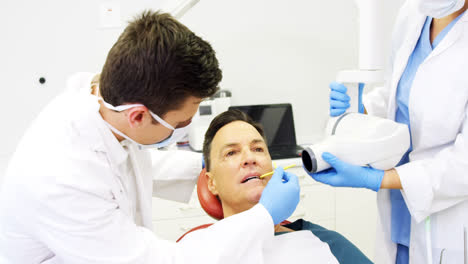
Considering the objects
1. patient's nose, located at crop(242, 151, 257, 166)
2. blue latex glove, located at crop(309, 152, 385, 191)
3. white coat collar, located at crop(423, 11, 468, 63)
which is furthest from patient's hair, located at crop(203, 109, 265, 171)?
white coat collar, located at crop(423, 11, 468, 63)

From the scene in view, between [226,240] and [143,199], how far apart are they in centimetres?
36

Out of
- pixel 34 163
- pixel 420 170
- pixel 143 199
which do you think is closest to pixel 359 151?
pixel 420 170

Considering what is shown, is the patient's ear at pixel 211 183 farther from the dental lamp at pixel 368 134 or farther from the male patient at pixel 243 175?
the dental lamp at pixel 368 134

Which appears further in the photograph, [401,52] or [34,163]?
[401,52]

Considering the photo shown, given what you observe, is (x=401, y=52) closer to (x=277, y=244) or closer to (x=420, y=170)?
(x=420, y=170)

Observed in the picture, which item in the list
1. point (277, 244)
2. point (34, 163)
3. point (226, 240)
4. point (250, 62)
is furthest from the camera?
point (250, 62)

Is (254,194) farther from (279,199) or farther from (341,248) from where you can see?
(341,248)

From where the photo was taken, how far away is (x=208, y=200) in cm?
153

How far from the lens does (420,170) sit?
1.24 meters

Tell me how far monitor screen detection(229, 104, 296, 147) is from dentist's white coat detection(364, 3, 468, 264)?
1238 mm

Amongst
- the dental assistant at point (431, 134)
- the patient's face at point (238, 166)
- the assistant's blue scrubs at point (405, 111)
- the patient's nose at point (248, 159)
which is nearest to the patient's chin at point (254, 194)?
the patient's face at point (238, 166)

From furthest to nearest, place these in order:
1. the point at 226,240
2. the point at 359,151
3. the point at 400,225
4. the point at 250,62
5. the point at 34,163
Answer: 1. the point at 250,62
2. the point at 400,225
3. the point at 359,151
4. the point at 226,240
5. the point at 34,163

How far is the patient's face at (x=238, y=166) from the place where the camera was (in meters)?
1.42

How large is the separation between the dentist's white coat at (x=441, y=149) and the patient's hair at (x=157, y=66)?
748mm
